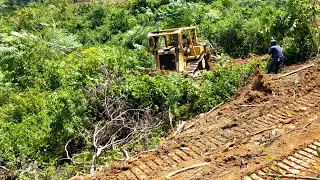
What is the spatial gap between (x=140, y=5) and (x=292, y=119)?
72.6ft

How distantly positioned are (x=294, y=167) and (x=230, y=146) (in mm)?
1473

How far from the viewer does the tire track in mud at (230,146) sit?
19.0ft

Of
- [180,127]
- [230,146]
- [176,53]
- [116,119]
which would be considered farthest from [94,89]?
[176,53]

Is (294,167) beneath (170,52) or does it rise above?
beneath

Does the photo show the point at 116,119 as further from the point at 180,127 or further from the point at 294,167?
the point at 294,167

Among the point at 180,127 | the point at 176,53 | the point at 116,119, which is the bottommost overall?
the point at 180,127

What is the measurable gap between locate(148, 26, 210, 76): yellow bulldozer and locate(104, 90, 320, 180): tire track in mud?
5110mm

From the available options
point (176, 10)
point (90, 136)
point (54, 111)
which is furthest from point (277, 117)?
point (176, 10)

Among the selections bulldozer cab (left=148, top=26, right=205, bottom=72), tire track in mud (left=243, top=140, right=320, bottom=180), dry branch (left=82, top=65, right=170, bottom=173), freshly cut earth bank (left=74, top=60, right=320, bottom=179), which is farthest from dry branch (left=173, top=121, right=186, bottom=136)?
bulldozer cab (left=148, top=26, right=205, bottom=72)

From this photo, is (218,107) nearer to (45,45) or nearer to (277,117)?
(277,117)

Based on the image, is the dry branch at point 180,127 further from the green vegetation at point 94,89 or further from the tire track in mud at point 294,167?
the tire track in mud at point 294,167

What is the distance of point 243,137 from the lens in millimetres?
7125

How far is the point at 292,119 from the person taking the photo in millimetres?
7445

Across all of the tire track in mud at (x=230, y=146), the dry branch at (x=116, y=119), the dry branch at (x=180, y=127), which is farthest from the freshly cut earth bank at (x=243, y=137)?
the dry branch at (x=116, y=119)
